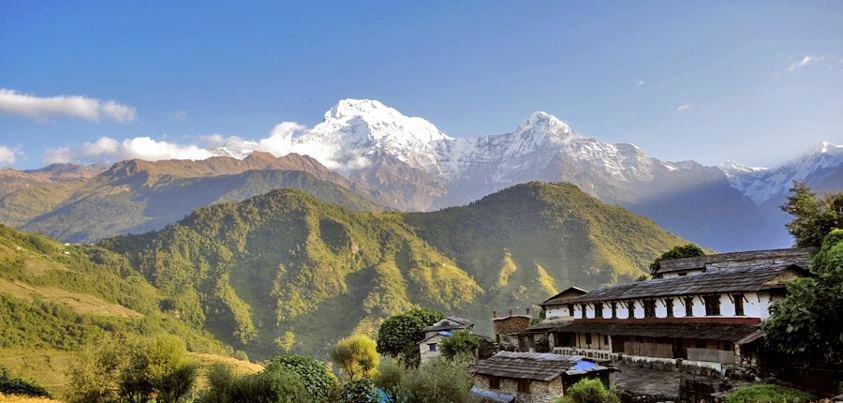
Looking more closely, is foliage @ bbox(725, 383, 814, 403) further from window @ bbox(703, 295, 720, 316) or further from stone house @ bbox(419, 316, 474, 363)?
stone house @ bbox(419, 316, 474, 363)

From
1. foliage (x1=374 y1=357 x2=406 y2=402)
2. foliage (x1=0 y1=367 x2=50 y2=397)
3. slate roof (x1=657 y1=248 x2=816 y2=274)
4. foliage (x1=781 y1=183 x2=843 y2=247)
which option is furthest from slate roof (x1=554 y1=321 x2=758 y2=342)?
foliage (x1=0 y1=367 x2=50 y2=397)

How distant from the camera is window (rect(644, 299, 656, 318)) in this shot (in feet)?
151

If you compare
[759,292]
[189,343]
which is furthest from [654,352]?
[189,343]

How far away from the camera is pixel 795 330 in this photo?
86.2ft

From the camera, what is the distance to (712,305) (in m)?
39.2

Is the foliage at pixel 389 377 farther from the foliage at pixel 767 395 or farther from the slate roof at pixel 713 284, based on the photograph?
the slate roof at pixel 713 284

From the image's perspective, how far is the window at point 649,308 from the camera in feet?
151

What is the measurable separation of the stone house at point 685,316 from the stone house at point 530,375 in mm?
7835

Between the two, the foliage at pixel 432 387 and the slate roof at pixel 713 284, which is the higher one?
the slate roof at pixel 713 284

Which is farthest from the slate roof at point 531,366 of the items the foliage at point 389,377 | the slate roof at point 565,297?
the slate roof at point 565,297

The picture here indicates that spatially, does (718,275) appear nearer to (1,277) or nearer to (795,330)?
(795,330)

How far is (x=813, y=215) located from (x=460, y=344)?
125 feet

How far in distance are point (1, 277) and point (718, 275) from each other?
20210cm

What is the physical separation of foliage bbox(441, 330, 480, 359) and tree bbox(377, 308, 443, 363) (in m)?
13.4
